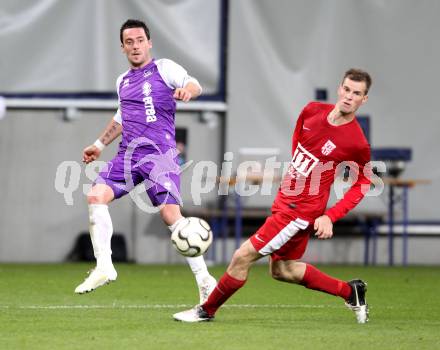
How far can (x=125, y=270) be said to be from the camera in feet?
40.2

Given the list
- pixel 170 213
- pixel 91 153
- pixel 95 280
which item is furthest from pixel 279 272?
pixel 91 153

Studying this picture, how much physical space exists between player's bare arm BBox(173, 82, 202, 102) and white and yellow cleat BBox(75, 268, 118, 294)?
1.20 metres

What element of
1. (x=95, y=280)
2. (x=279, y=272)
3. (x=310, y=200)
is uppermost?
(x=310, y=200)

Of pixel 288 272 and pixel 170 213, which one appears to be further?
pixel 170 213

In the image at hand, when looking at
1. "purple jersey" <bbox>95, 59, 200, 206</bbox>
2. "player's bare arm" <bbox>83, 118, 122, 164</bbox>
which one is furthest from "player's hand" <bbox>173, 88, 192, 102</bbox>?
"player's bare arm" <bbox>83, 118, 122, 164</bbox>

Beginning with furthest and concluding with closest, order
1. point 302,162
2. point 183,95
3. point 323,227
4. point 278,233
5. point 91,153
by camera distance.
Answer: point 91,153
point 302,162
point 183,95
point 278,233
point 323,227

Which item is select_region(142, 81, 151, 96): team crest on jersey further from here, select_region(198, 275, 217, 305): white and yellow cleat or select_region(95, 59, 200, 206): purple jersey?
select_region(198, 275, 217, 305): white and yellow cleat

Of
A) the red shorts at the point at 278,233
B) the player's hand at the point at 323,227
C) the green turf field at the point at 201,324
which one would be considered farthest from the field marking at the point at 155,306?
the player's hand at the point at 323,227

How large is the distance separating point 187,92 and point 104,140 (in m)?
1.30

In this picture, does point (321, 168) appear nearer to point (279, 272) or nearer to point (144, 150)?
point (279, 272)

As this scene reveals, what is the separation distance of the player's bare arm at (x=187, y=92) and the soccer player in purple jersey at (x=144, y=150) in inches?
1.1

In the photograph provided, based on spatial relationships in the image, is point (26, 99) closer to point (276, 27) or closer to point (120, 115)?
point (276, 27)

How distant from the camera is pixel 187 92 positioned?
22.3 ft

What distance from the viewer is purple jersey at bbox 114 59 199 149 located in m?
7.58
